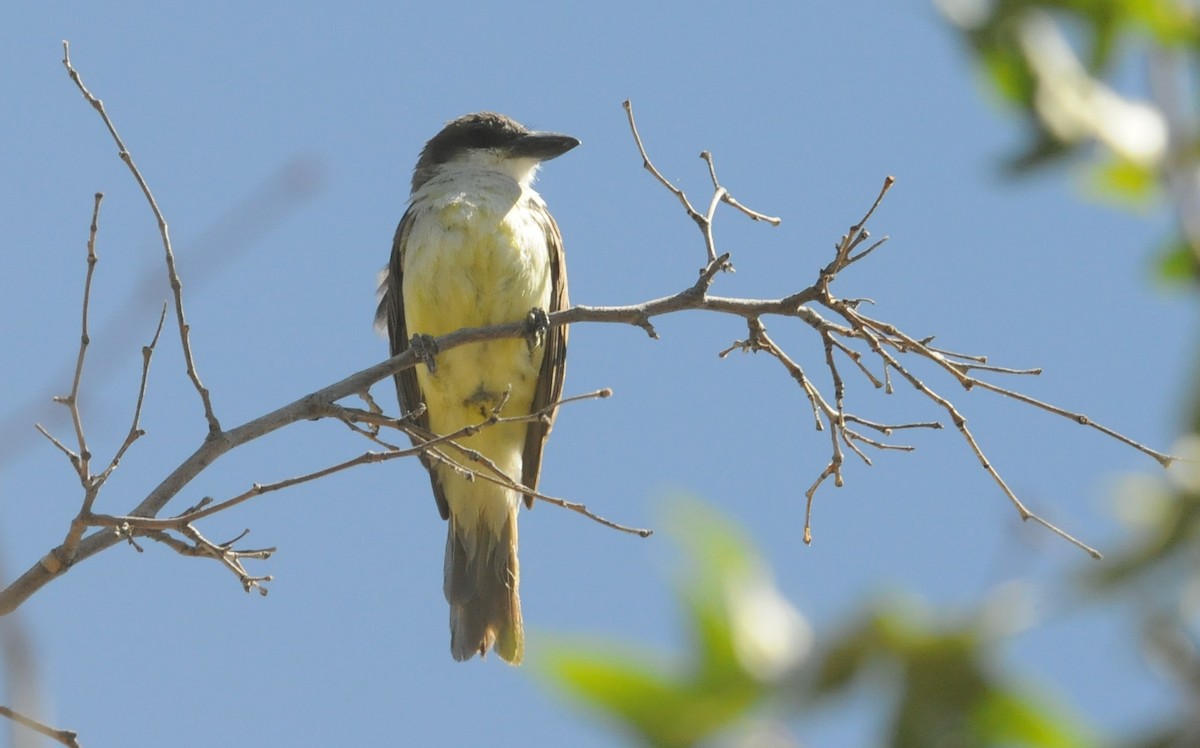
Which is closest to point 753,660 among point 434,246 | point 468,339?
point 468,339

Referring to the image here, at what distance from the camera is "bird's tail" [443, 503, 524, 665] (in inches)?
287

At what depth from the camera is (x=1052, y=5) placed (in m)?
1.04

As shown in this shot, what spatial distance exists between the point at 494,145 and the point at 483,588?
102 inches

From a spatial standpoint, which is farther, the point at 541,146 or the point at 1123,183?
the point at 541,146

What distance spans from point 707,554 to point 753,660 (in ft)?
0.25

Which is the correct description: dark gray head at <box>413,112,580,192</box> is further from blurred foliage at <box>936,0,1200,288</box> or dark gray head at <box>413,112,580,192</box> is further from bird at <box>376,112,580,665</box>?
blurred foliage at <box>936,0,1200,288</box>

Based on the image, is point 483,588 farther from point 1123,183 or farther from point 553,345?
point 1123,183

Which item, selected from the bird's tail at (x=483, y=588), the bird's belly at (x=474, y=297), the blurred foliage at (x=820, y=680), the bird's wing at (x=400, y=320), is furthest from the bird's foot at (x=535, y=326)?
the blurred foliage at (x=820, y=680)

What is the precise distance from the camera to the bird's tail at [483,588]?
287 inches

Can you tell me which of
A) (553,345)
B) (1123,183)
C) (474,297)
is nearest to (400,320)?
(474,297)

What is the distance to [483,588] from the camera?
24.6ft

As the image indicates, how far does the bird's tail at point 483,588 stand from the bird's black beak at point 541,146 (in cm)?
207

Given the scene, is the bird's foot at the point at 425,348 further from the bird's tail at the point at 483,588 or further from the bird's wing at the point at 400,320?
the bird's tail at the point at 483,588

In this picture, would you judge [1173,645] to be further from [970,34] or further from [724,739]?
[970,34]
